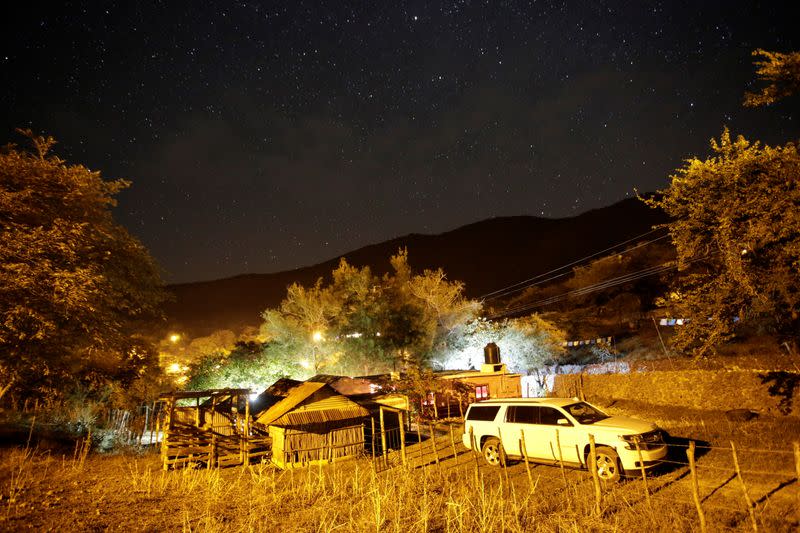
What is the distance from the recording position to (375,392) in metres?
24.4

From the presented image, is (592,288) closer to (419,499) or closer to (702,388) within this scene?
(702,388)

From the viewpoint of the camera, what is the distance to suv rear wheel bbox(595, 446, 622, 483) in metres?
9.56

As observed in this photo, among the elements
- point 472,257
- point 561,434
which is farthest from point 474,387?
point 472,257

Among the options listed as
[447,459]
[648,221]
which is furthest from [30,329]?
[648,221]

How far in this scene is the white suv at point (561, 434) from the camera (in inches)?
380

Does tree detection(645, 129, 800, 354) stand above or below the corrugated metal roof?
above

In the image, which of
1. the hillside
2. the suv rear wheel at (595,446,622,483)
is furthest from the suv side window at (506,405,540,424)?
the hillside

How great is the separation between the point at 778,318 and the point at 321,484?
15.4 metres

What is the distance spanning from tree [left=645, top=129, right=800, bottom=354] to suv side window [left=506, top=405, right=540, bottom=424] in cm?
646

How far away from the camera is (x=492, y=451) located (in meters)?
12.5

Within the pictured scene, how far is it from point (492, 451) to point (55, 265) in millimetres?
15071

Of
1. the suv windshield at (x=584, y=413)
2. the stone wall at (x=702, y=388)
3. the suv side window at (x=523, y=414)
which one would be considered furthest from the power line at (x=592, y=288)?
the suv windshield at (x=584, y=413)

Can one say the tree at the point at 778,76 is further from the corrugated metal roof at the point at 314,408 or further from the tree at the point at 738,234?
the corrugated metal roof at the point at 314,408

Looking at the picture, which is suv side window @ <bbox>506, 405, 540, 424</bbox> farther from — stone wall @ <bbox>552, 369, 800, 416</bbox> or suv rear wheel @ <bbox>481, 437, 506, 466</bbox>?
stone wall @ <bbox>552, 369, 800, 416</bbox>
